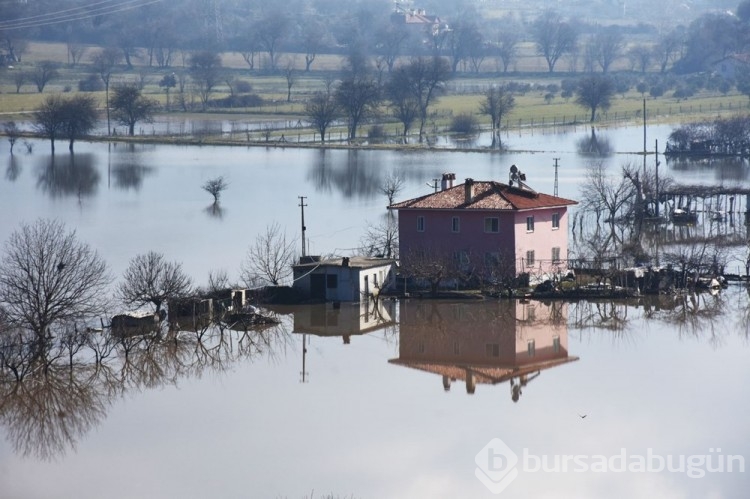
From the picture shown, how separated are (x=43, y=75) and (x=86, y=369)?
2631 inches

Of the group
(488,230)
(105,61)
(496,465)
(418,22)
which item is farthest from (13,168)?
(418,22)

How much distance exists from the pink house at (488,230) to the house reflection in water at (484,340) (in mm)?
1286

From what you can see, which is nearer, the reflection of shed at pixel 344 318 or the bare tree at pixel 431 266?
the reflection of shed at pixel 344 318

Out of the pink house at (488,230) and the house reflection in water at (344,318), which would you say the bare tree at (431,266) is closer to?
the pink house at (488,230)

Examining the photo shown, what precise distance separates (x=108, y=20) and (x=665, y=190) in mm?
94712

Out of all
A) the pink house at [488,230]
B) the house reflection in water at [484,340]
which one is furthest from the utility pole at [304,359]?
the pink house at [488,230]

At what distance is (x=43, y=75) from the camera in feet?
286

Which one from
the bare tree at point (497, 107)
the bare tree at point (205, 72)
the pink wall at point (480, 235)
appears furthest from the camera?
the bare tree at point (205, 72)

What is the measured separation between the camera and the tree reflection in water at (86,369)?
66.2 feet

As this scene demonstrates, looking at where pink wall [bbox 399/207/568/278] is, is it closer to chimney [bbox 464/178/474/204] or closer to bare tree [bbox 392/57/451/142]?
chimney [bbox 464/178/474/204]

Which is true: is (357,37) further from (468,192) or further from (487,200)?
(487,200)

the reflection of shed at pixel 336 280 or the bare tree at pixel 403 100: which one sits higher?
the bare tree at pixel 403 100

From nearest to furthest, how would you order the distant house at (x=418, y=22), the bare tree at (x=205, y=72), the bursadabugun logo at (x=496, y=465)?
the bursadabugun logo at (x=496, y=465) → the bare tree at (x=205, y=72) → the distant house at (x=418, y=22)

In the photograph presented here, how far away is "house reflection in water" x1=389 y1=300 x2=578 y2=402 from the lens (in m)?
22.8
